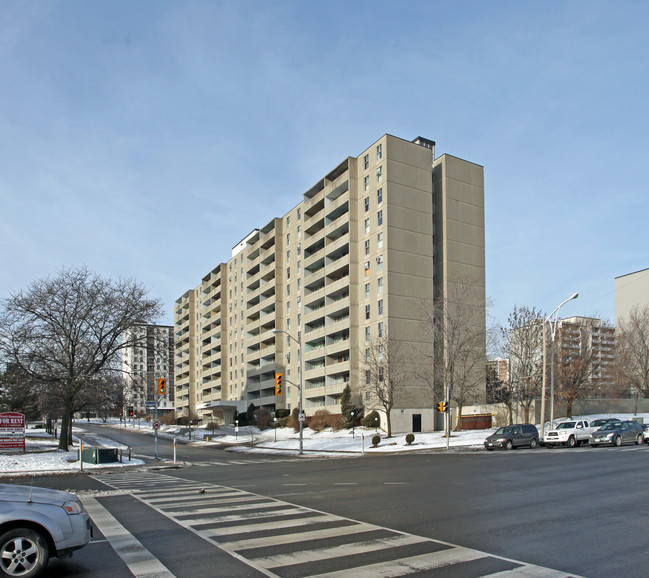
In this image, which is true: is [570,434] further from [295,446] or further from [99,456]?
[99,456]

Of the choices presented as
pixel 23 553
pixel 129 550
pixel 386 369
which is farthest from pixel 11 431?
pixel 386 369

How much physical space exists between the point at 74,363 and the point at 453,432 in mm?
31941

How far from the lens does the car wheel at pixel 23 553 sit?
22.8 feet

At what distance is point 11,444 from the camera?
2745 cm

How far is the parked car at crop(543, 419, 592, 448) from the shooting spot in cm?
3572

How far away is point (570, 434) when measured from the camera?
117ft

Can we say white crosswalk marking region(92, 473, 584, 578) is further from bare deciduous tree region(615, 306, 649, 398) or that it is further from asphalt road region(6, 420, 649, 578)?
bare deciduous tree region(615, 306, 649, 398)

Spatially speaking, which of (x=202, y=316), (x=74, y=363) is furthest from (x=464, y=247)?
(x=202, y=316)

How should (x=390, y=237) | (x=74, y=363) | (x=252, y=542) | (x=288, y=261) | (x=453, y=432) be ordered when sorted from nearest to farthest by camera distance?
(x=252, y=542) < (x=74, y=363) < (x=453, y=432) < (x=390, y=237) < (x=288, y=261)

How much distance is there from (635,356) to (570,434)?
40.3 metres

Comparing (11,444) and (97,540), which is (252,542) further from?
(11,444)

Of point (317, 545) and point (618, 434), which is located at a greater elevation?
point (317, 545)

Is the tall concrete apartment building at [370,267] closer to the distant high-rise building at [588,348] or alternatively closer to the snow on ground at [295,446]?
the snow on ground at [295,446]

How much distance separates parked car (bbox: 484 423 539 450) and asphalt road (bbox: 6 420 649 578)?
47.4 ft
